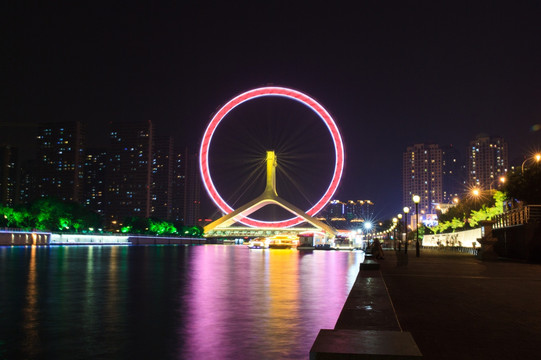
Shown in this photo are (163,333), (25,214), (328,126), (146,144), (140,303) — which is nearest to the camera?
(163,333)

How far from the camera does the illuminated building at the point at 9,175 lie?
15804cm

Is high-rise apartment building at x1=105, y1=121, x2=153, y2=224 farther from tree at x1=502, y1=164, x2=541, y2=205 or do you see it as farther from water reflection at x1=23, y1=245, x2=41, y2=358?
water reflection at x1=23, y1=245, x2=41, y2=358

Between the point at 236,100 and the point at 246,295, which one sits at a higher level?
the point at 236,100

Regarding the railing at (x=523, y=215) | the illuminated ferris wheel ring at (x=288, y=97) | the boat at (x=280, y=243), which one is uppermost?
the illuminated ferris wheel ring at (x=288, y=97)

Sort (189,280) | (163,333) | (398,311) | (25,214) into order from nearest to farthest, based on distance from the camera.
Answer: (163,333)
(398,311)
(189,280)
(25,214)

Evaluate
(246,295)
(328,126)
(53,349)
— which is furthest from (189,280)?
(328,126)

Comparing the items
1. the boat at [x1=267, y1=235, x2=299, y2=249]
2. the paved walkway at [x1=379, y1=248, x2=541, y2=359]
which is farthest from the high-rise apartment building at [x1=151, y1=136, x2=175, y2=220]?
the paved walkway at [x1=379, y1=248, x2=541, y2=359]

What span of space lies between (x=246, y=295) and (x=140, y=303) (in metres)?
2.32

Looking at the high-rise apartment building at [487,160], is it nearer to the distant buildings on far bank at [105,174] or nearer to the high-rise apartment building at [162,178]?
the high-rise apartment building at [162,178]

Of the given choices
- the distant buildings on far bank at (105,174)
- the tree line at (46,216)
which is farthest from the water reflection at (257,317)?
the distant buildings on far bank at (105,174)

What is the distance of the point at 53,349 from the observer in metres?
6.38

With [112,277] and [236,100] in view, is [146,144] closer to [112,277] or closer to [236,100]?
[236,100]

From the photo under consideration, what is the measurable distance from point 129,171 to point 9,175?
32.9 meters

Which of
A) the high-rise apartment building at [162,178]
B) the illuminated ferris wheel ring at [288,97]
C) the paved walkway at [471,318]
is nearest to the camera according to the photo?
the paved walkway at [471,318]
